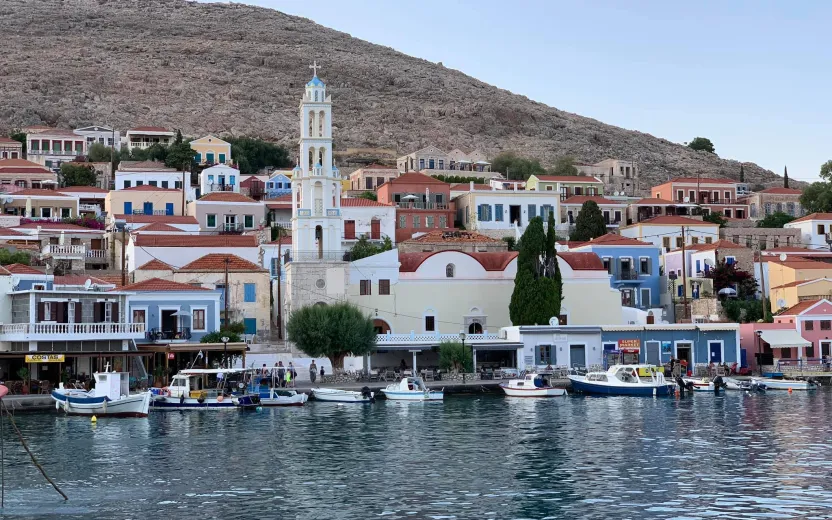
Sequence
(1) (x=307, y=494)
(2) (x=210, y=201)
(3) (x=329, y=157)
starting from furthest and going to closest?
(2) (x=210, y=201)
(3) (x=329, y=157)
(1) (x=307, y=494)

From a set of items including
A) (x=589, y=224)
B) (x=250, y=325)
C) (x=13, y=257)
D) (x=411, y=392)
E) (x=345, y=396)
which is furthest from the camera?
(x=589, y=224)

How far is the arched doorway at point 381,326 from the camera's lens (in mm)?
64062

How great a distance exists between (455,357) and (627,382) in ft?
32.9

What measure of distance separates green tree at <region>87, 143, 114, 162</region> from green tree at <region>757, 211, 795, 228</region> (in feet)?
202

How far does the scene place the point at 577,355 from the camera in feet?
204

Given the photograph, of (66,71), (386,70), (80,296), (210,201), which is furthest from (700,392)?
(386,70)

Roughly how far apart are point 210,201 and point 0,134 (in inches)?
2370

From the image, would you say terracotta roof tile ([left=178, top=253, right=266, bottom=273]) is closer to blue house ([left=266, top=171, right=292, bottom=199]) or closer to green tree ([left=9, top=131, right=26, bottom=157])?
blue house ([left=266, top=171, right=292, bottom=199])

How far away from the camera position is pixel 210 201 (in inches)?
3285

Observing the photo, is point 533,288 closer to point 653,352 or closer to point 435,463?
point 653,352

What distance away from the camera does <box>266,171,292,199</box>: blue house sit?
309 feet

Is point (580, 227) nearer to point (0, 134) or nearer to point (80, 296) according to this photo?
point (80, 296)

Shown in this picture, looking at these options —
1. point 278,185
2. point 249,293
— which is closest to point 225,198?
point 278,185

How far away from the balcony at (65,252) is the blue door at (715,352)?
3806 centimetres
